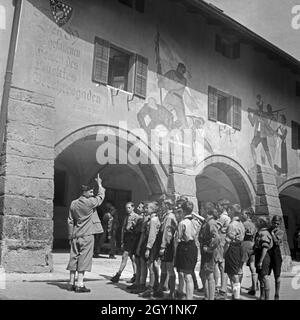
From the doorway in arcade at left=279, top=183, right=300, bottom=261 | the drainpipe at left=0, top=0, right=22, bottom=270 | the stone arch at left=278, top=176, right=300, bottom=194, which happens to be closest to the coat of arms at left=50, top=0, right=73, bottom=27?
the drainpipe at left=0, top=0, right=22, bottom=270

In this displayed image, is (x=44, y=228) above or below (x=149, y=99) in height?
below

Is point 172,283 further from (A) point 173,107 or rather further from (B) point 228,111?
(B) point 228,111

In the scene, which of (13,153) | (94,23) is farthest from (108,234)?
(94,23)

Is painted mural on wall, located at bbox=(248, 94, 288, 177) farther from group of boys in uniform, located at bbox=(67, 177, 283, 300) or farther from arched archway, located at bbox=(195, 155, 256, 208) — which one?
group of boys in uniform, located at bbox=(67, 177, 283, 300)

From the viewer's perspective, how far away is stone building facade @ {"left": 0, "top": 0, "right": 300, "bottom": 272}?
9109mm

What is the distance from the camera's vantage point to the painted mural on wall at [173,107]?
12258 mm

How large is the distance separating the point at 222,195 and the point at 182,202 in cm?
998

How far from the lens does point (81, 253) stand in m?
7.29

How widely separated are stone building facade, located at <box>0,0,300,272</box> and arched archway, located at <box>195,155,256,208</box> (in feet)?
0.17

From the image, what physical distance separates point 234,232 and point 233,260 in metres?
0.50

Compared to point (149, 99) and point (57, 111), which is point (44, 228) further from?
point (149, 99)

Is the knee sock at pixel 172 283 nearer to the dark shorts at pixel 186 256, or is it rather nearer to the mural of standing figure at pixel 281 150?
the dark shorts at pixel 186 256
